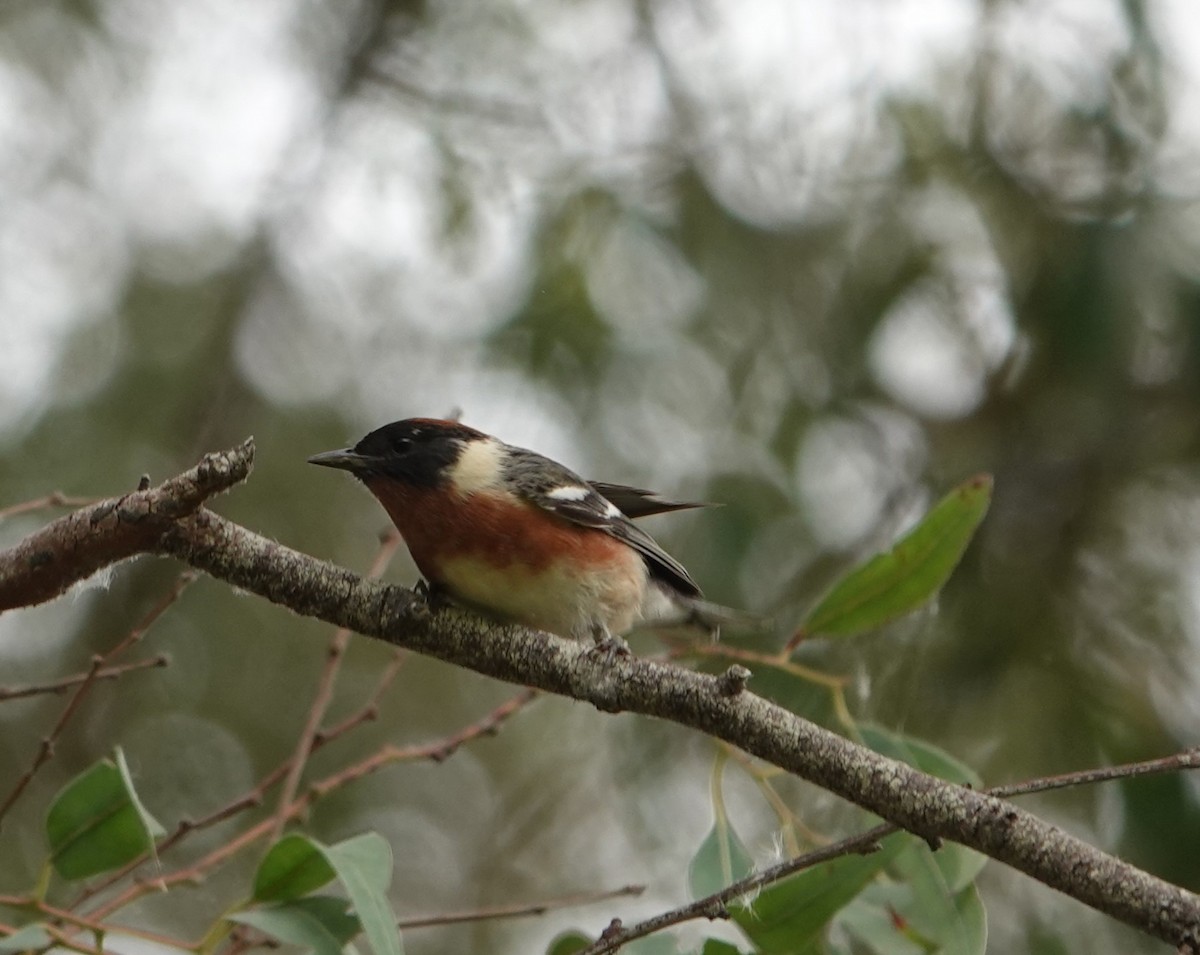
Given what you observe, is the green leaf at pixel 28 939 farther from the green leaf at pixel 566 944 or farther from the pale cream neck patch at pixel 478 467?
the pale cream neck patch at pixel 478 467

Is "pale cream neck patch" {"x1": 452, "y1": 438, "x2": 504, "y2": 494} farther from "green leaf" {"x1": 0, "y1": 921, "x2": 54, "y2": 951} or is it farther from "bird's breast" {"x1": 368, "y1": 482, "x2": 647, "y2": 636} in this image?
"green leaf" {"x1": 0, "y1": 921, "x2": 54, "y2": 951}

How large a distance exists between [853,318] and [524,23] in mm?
2278

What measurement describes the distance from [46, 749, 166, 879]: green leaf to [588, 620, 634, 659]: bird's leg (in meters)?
1.04

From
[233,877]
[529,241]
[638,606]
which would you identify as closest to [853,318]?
[529,241]

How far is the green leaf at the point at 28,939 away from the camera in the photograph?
2.29 metres

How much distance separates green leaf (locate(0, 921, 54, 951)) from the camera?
229 cm

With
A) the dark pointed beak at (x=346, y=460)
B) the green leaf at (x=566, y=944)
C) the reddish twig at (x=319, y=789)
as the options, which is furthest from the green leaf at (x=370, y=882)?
the dark pointed beak at (x=346, y=460)

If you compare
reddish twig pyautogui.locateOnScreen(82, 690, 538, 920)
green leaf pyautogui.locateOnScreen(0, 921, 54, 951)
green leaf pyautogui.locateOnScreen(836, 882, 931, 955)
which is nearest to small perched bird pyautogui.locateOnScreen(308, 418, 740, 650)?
reddish twig pyautogui.locateOnScreen(82, 690, 538, 920)

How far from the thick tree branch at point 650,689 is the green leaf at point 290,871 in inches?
21.3

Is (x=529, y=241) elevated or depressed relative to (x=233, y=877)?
elevated

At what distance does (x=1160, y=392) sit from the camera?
5.15 m

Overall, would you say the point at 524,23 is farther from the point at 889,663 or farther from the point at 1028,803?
the point at 1028,803

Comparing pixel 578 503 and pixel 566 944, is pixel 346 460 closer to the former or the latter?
pixel 578 503

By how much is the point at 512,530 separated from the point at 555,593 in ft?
0.66
